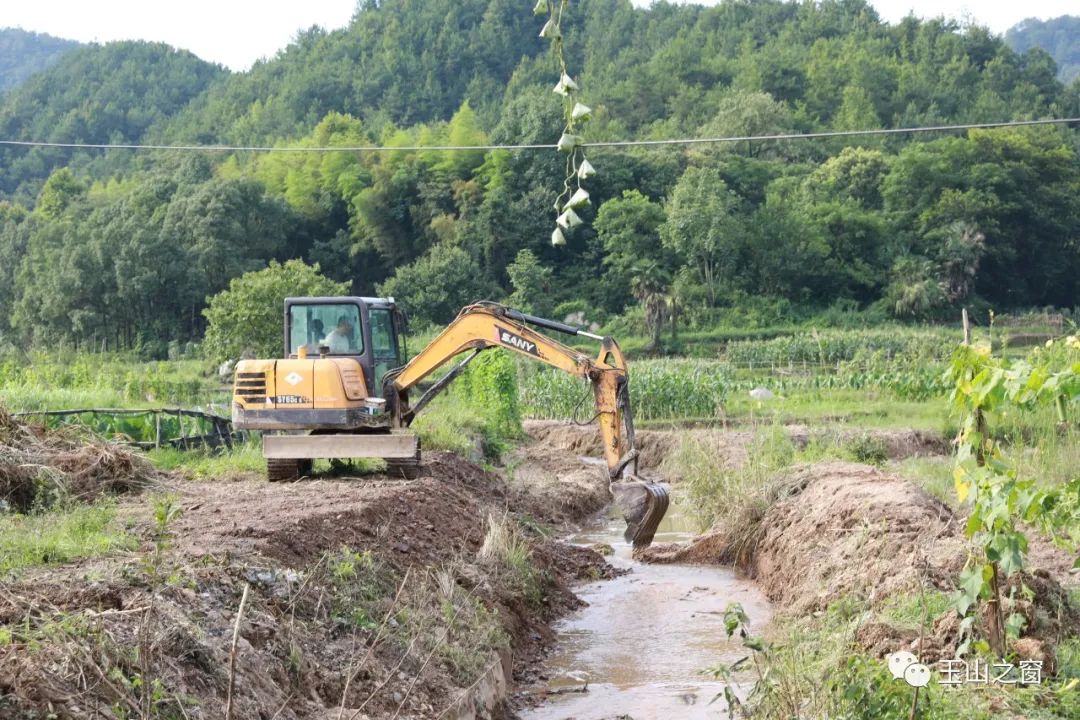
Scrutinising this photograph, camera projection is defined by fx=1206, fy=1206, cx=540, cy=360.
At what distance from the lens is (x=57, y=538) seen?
29.1 ft

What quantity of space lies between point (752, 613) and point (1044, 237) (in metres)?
79.9

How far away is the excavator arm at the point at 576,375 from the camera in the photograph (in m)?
12.5

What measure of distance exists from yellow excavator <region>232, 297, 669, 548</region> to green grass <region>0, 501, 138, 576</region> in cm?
338

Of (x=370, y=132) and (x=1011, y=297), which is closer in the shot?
(x=1011, y=297)

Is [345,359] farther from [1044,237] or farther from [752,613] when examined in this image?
[1044,237]

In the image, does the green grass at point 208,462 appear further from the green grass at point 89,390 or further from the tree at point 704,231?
the tree at point 704,231

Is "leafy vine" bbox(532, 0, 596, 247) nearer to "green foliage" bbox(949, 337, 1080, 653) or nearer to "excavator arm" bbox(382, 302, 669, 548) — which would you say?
"green foliage" bbox(949, 337, 1080, 653)

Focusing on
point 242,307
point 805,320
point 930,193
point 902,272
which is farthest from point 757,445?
point 930,193

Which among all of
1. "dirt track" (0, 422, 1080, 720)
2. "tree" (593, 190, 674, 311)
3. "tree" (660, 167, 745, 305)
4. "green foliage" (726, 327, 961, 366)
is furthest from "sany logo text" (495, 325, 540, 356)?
"tree" (593, 190, 674, 311)

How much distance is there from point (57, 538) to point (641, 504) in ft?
19.1

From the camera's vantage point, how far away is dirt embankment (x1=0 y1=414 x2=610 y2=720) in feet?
18.6

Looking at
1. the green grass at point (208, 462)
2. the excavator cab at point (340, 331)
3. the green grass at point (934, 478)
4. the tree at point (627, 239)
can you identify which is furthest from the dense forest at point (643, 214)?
the excavator cab at point (340, 331)

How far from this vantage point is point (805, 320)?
232 ft

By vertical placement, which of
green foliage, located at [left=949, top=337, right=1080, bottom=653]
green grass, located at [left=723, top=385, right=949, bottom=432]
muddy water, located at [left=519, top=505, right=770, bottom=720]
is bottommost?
muddy water, located at [left=519, top=505, right=770, bottom=720]
